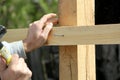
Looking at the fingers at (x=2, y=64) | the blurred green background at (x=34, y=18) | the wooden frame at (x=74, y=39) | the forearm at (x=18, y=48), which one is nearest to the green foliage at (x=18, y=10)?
the blurred green background at (x=34, y=18)

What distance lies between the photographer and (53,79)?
17.1 feet

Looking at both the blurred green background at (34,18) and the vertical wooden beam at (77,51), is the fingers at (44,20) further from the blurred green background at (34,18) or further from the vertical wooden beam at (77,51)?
the blurred green background at (34,18)

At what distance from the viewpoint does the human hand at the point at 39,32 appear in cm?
205

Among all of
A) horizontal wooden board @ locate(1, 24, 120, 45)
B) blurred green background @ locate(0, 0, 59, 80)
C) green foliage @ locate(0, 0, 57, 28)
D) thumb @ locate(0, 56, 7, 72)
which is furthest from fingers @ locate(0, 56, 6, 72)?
green foliage @ locate(0, 0, 57, 28)

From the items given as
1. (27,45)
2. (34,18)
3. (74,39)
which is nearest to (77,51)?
(74,39)

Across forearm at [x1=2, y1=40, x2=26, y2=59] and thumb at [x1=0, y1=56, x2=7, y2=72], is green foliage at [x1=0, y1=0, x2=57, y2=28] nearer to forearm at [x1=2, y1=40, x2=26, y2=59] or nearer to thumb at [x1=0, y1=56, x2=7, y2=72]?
forearm at [x1=2, y1=40, x2=26, y2=59]

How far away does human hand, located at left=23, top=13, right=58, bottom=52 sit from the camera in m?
2.05

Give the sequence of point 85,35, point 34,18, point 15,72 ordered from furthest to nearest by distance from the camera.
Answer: point 34,18 < point 85,35 < point 15,72

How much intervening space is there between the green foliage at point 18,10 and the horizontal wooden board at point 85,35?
9.18 feet

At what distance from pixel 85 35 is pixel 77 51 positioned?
13 centimetres

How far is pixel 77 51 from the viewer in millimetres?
1983

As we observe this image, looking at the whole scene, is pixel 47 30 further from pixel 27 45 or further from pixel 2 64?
pixel 2 64

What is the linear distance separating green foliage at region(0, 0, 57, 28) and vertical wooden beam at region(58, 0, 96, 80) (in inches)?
109

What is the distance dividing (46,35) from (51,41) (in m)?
0.04
